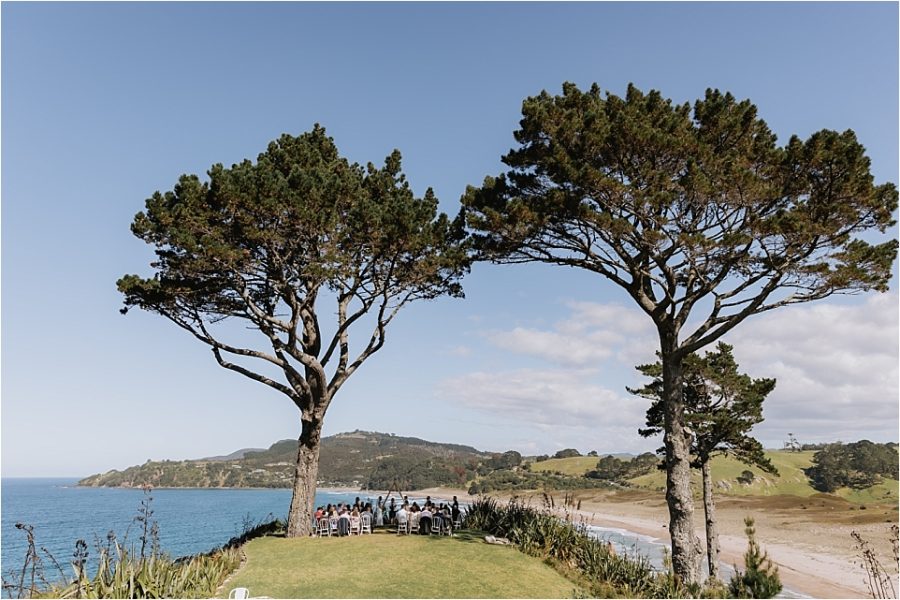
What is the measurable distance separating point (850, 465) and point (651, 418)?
7173 centimetres

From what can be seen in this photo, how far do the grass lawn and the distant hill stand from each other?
8948 centimetres

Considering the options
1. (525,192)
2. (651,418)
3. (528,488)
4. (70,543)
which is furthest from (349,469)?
(525,192)

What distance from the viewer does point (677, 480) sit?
13938 millimetres

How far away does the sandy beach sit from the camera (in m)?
26.3

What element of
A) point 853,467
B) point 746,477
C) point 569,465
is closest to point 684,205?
point 746,477

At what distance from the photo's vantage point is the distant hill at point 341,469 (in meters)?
115

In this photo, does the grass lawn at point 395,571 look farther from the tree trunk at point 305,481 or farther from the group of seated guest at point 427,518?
the tree trunk at point 305,481

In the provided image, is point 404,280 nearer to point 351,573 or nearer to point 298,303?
point 298,303

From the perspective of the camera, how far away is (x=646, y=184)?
46.6ft

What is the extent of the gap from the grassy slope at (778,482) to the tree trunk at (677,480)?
193 feet

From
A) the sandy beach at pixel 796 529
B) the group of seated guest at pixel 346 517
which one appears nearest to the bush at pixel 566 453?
the sandy beach at pixel 796 529

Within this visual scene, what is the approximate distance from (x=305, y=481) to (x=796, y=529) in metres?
41.5

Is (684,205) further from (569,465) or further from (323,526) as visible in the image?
(569,465)

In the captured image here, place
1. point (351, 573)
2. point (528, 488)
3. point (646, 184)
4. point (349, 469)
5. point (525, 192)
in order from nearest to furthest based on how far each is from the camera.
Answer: point (351, 573)
point (646, 184)
point (525, 192)
point (528, 488)
point (349, 469)
